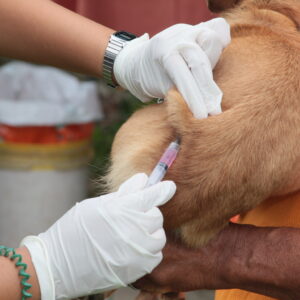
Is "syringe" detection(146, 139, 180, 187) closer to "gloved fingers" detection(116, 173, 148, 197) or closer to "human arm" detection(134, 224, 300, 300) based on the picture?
"gloved fingers" detection(116, 173, 148, 197)

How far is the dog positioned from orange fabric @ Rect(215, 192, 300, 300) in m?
0.14

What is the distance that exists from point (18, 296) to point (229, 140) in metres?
0.61

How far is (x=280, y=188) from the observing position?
149 centimetres

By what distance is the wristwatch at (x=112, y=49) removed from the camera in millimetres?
1958

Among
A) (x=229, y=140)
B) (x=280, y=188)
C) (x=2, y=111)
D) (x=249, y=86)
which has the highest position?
(x=249, y=86)

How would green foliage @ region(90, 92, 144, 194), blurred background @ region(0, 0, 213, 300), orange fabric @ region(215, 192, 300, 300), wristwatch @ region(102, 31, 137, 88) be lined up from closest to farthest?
orange fabric @ region(215, 192, 300, 300) → wristwatch @ region(102, 31, 137, 88) → blurred background @ region(0, 0, 213, 300) → green foliage @ region(90, 92, 144, 194)

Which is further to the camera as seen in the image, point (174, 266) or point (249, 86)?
point (174, 266)

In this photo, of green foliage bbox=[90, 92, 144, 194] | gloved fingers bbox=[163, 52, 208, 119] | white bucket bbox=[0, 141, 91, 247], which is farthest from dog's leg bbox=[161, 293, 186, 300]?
green foliage bbox=[90, 92, 144, 194]

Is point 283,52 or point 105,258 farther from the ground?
point 283,52

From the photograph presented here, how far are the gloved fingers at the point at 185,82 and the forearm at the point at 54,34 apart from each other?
48 cm

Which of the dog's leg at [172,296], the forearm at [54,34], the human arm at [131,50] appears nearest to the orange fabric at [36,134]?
the human arm at [131,50]

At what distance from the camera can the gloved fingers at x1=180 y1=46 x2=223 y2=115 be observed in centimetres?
145

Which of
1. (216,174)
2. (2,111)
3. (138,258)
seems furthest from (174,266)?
(2,111)

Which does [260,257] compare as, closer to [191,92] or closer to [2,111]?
[191,92]
